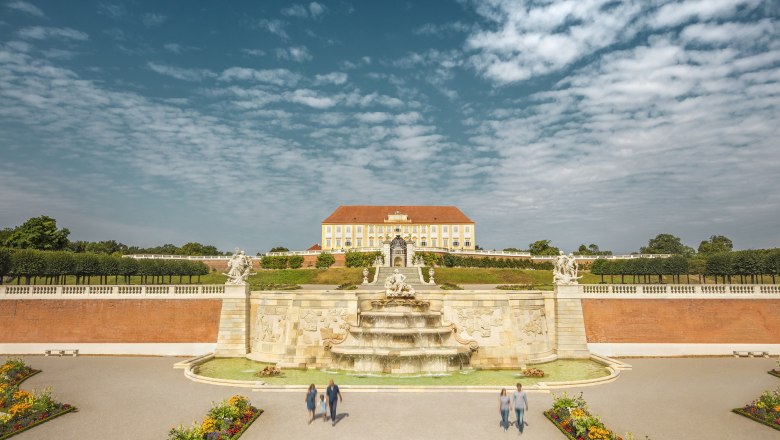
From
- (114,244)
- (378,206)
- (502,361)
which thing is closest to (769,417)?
(502,361)

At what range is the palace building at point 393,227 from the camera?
9762 cm

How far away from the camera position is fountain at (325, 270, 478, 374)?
22.1m

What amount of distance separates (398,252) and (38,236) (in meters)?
53.2

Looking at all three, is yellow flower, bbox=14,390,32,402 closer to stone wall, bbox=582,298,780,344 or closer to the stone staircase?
stone wall, bbox=582,298,780,344

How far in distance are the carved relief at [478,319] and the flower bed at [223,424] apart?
1265 centimetres

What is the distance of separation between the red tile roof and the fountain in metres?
73.4

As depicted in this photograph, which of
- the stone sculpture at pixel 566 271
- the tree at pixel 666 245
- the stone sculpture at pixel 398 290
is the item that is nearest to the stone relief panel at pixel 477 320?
the stone sculpture at pixel 398 290

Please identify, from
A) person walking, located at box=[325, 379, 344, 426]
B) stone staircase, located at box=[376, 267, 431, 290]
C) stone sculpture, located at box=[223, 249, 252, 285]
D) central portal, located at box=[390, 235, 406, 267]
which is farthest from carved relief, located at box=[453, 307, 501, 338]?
central portal, located at box=[390, 235, 406, 267]

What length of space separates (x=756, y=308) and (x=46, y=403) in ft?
117

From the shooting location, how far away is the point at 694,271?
53438 millimetres

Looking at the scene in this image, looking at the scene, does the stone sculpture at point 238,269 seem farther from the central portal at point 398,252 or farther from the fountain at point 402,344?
the central portal at point 398,252

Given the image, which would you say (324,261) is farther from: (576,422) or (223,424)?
(576,422)

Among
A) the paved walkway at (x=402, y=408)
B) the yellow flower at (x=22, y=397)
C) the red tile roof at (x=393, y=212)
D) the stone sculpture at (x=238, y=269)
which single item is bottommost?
the paved walkway at (x=402, y=408)

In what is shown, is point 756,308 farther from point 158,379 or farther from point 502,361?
point 158,379
